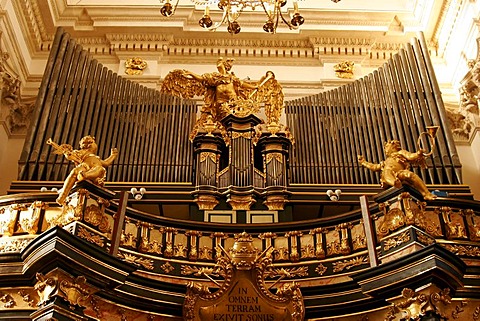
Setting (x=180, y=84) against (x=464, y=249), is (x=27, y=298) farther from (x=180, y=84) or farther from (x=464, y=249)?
(x=180, y=84)

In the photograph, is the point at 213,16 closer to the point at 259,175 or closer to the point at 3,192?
the point at 259,175

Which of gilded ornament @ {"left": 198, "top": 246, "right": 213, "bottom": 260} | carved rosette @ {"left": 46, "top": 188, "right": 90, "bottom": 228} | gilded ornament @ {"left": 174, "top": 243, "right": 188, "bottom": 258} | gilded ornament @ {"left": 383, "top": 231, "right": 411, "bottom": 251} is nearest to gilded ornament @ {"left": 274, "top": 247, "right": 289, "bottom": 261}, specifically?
gilded ornament @ {"left": 198, "top": 246, "right": 213, "bottom": 260}

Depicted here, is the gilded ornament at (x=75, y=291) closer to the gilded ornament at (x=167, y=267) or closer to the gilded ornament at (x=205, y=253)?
the gilded ornament at (x=167, y=267)

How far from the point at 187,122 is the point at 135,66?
8.46ft

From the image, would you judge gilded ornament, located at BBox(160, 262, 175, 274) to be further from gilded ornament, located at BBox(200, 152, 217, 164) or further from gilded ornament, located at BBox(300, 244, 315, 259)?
gilded ornament, located at BBox(200, 152, 217, 164)

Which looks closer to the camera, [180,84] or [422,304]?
[422,304]

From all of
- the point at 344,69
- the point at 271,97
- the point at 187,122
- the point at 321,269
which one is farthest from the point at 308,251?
the point at 344,69

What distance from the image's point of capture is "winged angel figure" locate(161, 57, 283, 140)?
43.3 ft

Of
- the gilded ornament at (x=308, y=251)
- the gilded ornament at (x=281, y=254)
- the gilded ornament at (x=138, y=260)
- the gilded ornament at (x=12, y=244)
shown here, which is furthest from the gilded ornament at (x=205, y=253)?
the gilded ornament at (x=12, y=244)

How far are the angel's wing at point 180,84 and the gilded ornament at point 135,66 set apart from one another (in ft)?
3.25

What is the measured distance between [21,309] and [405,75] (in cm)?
926

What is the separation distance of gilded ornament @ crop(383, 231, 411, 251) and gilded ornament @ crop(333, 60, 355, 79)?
23.9 ft

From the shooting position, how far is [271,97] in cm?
1368

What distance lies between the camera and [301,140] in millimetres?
13086
